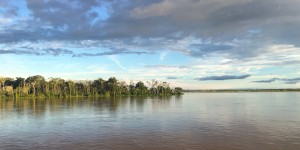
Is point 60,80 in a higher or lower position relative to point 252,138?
higher

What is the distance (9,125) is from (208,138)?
2870cm

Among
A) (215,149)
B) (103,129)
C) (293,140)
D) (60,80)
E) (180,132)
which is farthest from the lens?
(60,80)

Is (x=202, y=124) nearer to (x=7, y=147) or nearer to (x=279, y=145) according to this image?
(x=279, y=145)

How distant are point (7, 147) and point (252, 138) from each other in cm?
2475

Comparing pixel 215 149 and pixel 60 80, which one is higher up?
pixel 60 80

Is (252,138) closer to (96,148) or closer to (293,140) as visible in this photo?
(293,140)

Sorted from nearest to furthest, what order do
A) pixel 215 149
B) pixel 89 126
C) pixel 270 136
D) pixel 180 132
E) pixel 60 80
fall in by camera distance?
1. pixel 215 149
2. pixel 270 136
3. pixel 180 132
4. pixel 89 126
5. pixel 60 80

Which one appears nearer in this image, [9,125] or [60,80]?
[9,125]

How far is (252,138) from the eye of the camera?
35.8 m

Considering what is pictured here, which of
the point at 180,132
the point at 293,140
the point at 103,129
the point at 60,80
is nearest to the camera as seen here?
the point at 293,140

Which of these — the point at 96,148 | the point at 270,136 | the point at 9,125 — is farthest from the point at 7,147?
the point at 270,136

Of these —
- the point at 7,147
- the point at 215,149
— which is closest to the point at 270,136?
the point at 215,149

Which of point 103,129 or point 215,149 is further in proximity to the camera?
point 103,129

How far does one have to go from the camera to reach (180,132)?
40219mm
